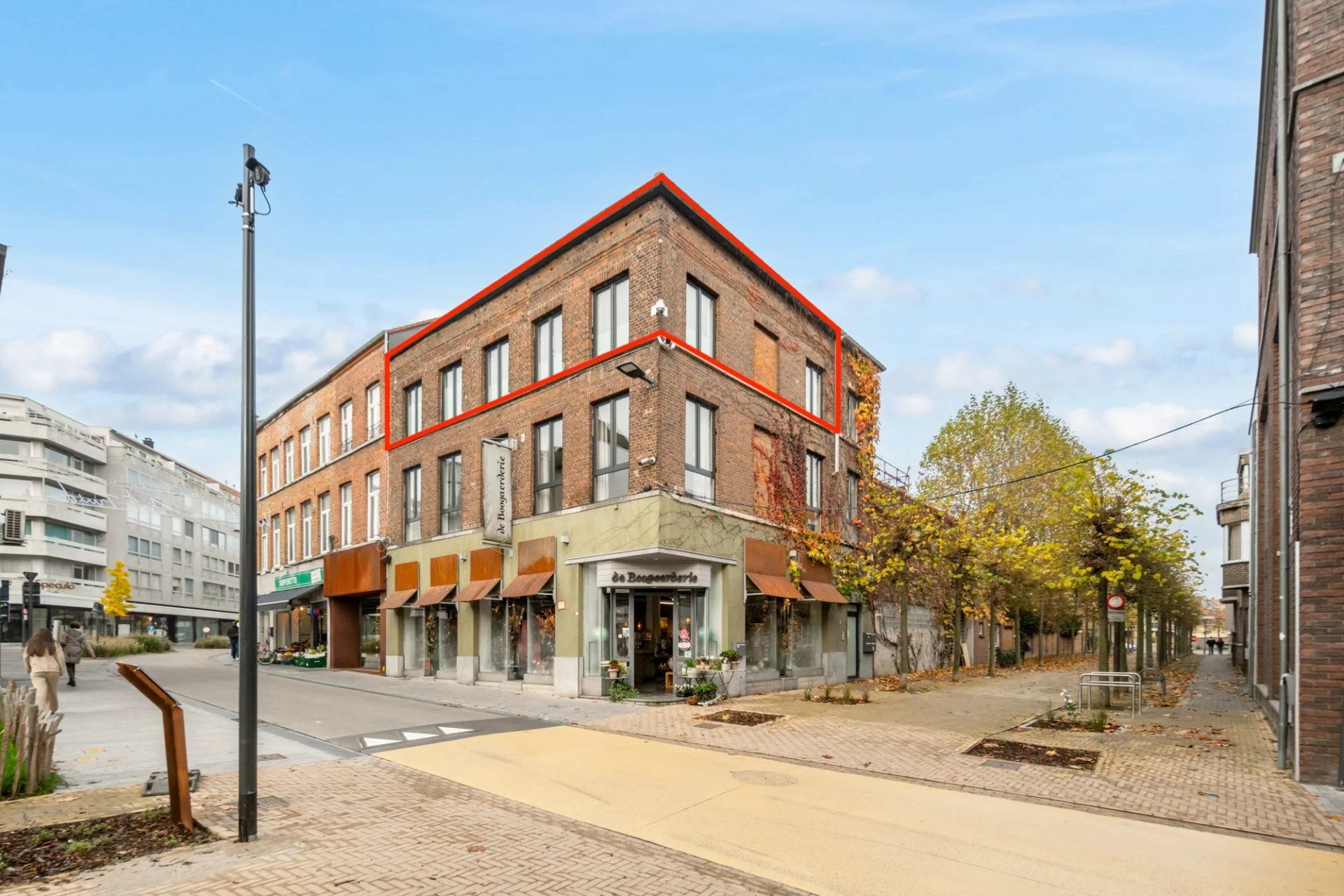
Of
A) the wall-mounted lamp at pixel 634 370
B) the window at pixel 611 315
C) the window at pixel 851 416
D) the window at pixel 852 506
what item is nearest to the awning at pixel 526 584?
the wall-mounted lamp at pixel 634 370

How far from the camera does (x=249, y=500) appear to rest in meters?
6.95

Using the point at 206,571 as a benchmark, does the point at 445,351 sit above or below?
above

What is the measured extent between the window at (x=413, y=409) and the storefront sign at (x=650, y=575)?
10834 mm

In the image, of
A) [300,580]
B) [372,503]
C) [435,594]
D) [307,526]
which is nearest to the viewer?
[435,594]

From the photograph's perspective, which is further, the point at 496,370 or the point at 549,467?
the point at 496,370

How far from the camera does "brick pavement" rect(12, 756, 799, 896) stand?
593 cm

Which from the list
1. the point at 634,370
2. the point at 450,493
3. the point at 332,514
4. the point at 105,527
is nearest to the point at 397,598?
the point at 450,493

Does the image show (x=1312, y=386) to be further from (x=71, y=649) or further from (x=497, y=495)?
(x=71, y=649)

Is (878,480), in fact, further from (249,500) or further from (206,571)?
(206,571)

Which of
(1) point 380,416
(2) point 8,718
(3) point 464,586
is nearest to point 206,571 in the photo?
(1) point 380,416

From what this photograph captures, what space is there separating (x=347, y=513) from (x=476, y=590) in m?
10.9

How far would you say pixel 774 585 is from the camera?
20.1 meters

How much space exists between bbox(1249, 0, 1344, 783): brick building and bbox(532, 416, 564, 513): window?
1400 centimetres

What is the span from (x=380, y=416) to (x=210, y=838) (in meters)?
22.5
